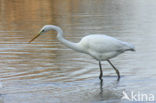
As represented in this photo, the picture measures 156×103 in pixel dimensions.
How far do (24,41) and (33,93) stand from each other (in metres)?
6.48

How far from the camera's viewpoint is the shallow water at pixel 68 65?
905 cm

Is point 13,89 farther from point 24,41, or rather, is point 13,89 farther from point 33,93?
point 24,41

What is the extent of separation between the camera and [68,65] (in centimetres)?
1178

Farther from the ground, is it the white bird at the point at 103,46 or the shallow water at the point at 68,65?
the white bird at the point at 103,46

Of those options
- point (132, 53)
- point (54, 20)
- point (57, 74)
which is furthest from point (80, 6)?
point (57, 74)

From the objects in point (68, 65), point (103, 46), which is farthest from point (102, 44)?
point (68, 65)

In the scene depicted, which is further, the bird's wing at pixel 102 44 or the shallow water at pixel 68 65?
the bird's wing at pixel 102 44

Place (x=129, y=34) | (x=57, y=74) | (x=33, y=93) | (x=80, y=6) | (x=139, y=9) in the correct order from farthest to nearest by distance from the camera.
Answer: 1. (x=80, y=6)
2. (x=139, y=9)
3. (x=129, y=34)
4. (x=57, y=74)
5. (x=33, y=93)

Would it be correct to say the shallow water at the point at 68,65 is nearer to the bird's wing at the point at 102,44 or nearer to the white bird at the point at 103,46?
the white bird at the point at 103,46

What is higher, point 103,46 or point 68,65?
point 103,46

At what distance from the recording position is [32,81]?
10039 millimetres

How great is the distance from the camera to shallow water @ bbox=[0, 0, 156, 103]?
9047mm

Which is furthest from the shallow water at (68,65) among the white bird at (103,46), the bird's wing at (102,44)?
the bird's wing at (102,44)

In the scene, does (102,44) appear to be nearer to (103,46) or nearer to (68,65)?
(103,46)
